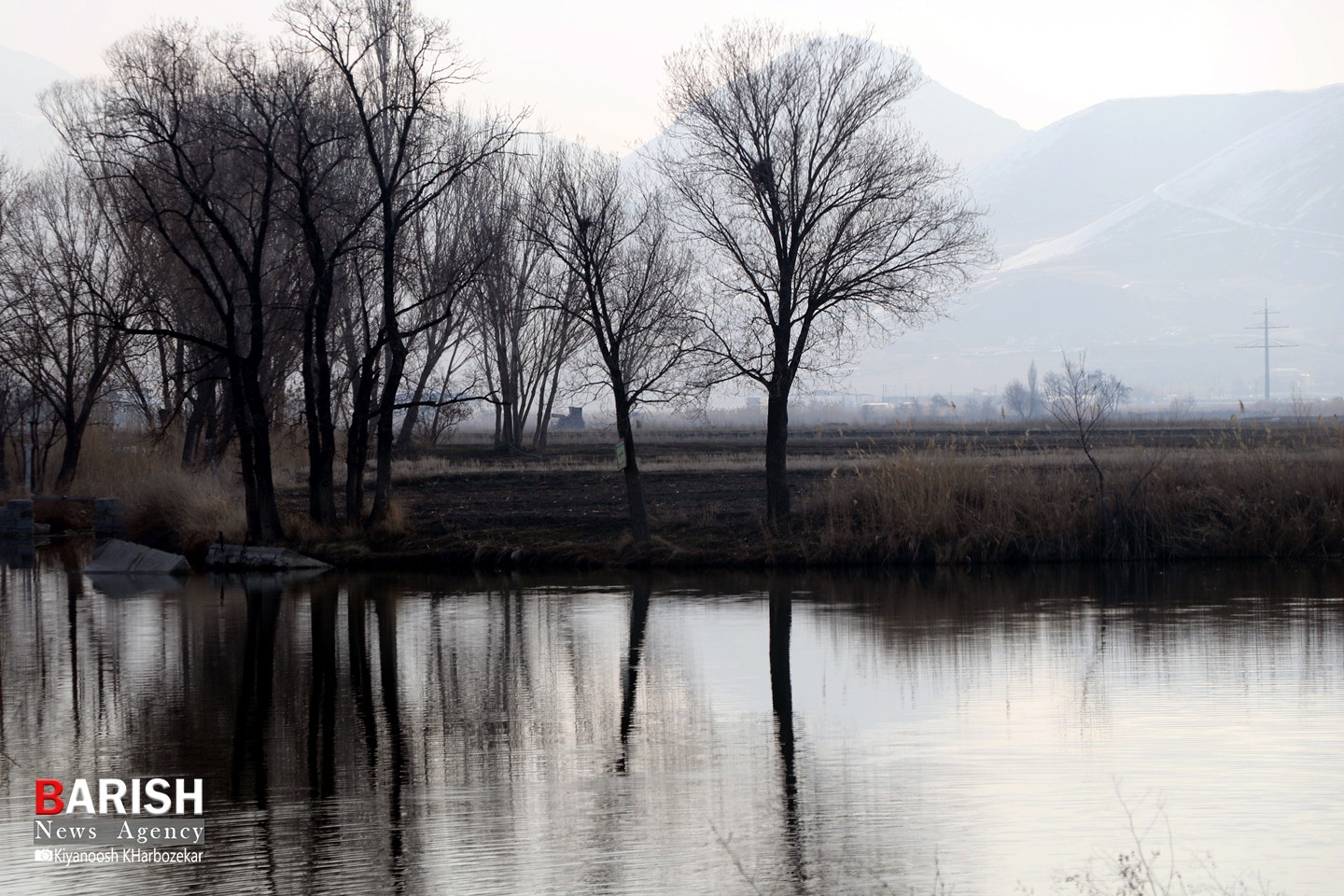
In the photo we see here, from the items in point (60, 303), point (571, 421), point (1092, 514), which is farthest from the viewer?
point (571, 421)

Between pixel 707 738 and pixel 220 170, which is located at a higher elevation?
pixel 220 170

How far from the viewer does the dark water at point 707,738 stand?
938 cm

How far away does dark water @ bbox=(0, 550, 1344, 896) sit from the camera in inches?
369

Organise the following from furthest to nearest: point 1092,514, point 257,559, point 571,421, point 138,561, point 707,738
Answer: point 571,421, point 138,561, point 257,559, point 1092,514, point 707,738

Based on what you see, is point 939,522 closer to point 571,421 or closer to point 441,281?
point 441,281

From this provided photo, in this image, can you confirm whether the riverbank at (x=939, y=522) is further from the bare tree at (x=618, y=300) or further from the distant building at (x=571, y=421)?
the distant building at (x=571, y=421)

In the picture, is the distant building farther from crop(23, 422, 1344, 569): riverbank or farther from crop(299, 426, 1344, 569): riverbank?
crop(299, 426, 1344, 569): riverbank

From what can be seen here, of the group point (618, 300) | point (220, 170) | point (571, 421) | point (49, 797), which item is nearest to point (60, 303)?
point (220, 170)

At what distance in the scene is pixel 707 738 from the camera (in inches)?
514

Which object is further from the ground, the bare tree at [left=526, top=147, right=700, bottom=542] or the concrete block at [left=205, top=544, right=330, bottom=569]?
the bare tree at [left=526, top=147, right=700, bottom=542]

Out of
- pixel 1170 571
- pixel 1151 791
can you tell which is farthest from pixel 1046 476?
pixel 1151 791

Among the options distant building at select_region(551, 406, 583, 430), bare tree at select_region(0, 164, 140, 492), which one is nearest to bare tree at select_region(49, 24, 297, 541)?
bare tree at select_region(0, 164, 140, 492)

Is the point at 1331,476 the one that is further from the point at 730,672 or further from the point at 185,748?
the point at 185,748

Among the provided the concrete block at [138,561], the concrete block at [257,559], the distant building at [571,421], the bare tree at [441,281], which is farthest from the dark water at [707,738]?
the distant building at [571,421]
